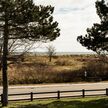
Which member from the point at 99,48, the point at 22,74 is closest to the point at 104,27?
the point at 99,48

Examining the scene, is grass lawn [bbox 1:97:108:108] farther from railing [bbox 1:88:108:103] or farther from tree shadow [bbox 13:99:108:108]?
railing [bbox 1:88:108:103]

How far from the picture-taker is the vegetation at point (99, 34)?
3133 cm

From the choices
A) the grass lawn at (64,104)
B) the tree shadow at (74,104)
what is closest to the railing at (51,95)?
the grass lawn at (64,104)

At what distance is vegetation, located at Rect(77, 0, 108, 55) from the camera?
31328 millimetres

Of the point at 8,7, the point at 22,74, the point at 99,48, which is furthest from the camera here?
the point at 22,74

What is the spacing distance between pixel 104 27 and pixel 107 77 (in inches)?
1019

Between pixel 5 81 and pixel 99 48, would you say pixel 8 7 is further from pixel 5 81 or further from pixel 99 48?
pixel 99 48

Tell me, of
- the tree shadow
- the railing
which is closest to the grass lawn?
the tree shadow

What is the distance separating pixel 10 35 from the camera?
2978cm

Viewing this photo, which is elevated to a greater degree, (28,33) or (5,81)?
(28,33)

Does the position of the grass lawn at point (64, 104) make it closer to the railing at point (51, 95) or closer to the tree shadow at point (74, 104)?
the tree shadow at point (74, 104)

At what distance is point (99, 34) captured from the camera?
104 feet

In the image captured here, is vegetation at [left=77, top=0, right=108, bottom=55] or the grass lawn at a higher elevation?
vegetation at [left=77, top=0, right=108, bottom=55]

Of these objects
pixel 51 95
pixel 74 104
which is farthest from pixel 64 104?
pixel 51 95
